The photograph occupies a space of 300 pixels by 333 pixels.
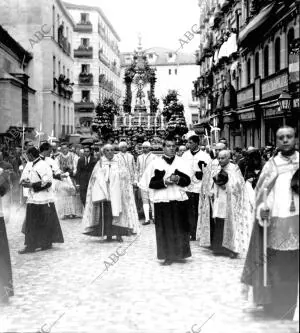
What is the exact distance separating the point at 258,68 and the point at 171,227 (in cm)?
1798

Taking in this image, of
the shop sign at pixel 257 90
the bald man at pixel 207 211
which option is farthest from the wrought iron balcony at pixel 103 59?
the bald man at pixel 207 211

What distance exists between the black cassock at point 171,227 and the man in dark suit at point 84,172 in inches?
234

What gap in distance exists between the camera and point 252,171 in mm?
9094

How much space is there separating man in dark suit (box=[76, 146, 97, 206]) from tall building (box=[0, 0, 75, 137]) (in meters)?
21.2

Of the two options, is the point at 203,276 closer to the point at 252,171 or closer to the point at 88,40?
the point at 252,171

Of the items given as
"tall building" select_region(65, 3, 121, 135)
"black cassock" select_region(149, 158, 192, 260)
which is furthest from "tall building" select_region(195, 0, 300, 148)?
"tall building" select_region(65, 3, 121, 135)

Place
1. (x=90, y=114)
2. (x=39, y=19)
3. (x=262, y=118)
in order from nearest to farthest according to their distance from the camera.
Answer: (x=262, y=118), (x=39, y=19), (x=90, y=114)

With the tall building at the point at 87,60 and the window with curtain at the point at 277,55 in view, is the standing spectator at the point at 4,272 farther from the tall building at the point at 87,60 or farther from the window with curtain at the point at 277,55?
the tall building at the point at 87,60

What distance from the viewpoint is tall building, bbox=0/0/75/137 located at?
1457 inches

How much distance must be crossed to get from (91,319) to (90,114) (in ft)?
196

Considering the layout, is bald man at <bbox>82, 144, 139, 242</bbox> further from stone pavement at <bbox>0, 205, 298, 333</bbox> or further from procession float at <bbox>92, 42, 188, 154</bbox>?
procession float at <bbox>92, 42, 188, 154</bbox>

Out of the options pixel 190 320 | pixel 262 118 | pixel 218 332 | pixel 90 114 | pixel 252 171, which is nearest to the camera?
pixel 218 332

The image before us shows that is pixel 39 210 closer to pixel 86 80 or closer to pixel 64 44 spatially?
pixel 64 44

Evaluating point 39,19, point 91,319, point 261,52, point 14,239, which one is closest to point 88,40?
point 39,19
